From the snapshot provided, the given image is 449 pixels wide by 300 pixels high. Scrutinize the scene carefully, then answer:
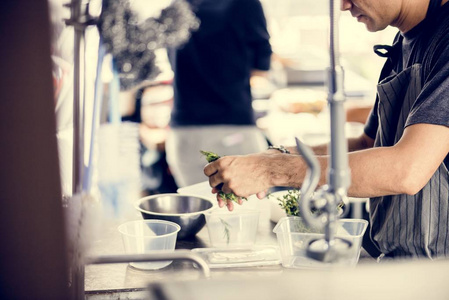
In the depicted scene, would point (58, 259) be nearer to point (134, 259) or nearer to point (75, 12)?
point (134, 259)

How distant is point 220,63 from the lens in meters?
3.26

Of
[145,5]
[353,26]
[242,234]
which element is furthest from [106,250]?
[353,26]

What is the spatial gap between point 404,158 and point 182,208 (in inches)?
31.0

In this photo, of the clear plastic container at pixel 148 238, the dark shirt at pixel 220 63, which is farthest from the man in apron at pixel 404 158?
the dark shirt at pixel 220 63

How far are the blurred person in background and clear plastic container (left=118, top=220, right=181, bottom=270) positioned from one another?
5.52 ft

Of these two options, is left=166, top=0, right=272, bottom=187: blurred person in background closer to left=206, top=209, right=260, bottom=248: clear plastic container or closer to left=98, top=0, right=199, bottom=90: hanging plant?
left=98, top=0, right=199, bottom=90: hanging plant

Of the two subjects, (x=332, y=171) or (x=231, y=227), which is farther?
(x=231, y=227)

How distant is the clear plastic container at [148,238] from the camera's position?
63.8 inches

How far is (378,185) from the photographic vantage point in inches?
62.8

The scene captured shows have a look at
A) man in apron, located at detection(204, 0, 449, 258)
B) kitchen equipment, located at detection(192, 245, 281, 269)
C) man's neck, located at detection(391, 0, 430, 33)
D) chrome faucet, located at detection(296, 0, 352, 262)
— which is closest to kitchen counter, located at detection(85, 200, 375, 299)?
kitchen equipment, located at detection(192, 245, 281, 269)

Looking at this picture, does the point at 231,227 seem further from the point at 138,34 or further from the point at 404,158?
the point at 138,34

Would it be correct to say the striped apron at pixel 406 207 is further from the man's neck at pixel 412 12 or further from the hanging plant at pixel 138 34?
the hanging plant at pixel 138 34

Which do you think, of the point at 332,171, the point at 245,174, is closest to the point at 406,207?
the point at 245,174

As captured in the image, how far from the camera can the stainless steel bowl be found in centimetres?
184
